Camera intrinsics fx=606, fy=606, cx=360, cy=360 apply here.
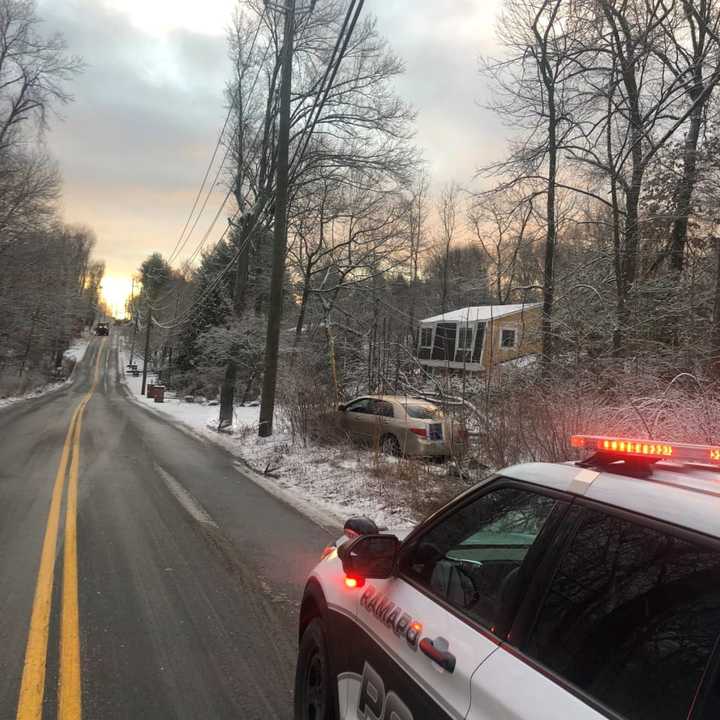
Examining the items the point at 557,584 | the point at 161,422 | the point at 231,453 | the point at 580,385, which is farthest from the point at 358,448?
the point at 161,422

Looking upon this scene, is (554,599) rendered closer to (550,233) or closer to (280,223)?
(280,223)

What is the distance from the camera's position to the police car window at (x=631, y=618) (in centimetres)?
137

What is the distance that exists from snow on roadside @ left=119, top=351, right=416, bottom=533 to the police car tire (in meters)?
5.05

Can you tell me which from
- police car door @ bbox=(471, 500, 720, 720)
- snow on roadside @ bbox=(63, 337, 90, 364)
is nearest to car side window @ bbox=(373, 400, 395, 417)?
police car door @ bbox=(471, 500, 720, 720)

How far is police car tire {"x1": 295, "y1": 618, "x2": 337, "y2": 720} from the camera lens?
8.94 ft

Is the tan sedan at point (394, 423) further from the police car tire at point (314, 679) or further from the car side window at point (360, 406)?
the police car tire at point (314, 679)

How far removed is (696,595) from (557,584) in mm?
397

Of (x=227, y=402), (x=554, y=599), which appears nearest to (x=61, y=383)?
(x=227, y=402)

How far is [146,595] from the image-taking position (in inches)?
203

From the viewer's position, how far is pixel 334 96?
19.7 m

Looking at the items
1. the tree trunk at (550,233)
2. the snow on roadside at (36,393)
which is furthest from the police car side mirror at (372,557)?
the snow on roadside at (36,393)

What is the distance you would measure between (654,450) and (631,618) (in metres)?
0.51

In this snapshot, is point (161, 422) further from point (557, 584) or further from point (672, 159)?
point (557, 584)

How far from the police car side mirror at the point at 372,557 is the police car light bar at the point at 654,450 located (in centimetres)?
96
